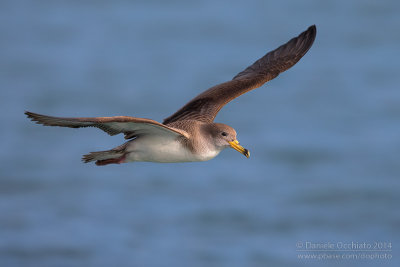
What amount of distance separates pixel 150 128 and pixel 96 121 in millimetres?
1695

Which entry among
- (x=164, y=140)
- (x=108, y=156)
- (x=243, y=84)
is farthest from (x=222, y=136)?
(x=243, y=84)

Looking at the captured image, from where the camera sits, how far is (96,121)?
1090 cm

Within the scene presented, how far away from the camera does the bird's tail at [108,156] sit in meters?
13.1

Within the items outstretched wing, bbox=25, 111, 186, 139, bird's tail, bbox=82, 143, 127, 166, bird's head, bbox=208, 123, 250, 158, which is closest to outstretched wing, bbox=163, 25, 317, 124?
bird's head, bbox=208, 123, 250, 158

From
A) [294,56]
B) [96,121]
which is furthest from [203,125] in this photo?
[294,56]

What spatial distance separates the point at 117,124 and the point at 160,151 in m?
0.98

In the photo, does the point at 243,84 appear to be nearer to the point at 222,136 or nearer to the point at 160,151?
the point at 222,136

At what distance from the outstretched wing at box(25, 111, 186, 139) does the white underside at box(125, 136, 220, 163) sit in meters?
0.18

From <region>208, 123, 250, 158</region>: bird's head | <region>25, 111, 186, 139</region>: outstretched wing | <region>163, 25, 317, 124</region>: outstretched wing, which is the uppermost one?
<region>163, 25, 317, 124</region>: outstretched wing

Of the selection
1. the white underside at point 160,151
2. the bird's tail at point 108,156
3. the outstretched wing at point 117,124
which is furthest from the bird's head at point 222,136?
the bird's tail at point 108,156

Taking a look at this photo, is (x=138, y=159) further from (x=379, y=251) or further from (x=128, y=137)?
(x=379, y=251)

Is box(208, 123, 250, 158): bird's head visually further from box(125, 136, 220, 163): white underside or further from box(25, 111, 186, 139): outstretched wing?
box(25, 111, 186, 139): outstretched wing

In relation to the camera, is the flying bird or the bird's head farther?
the bird's head

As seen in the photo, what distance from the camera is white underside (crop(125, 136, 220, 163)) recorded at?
1286 cm
